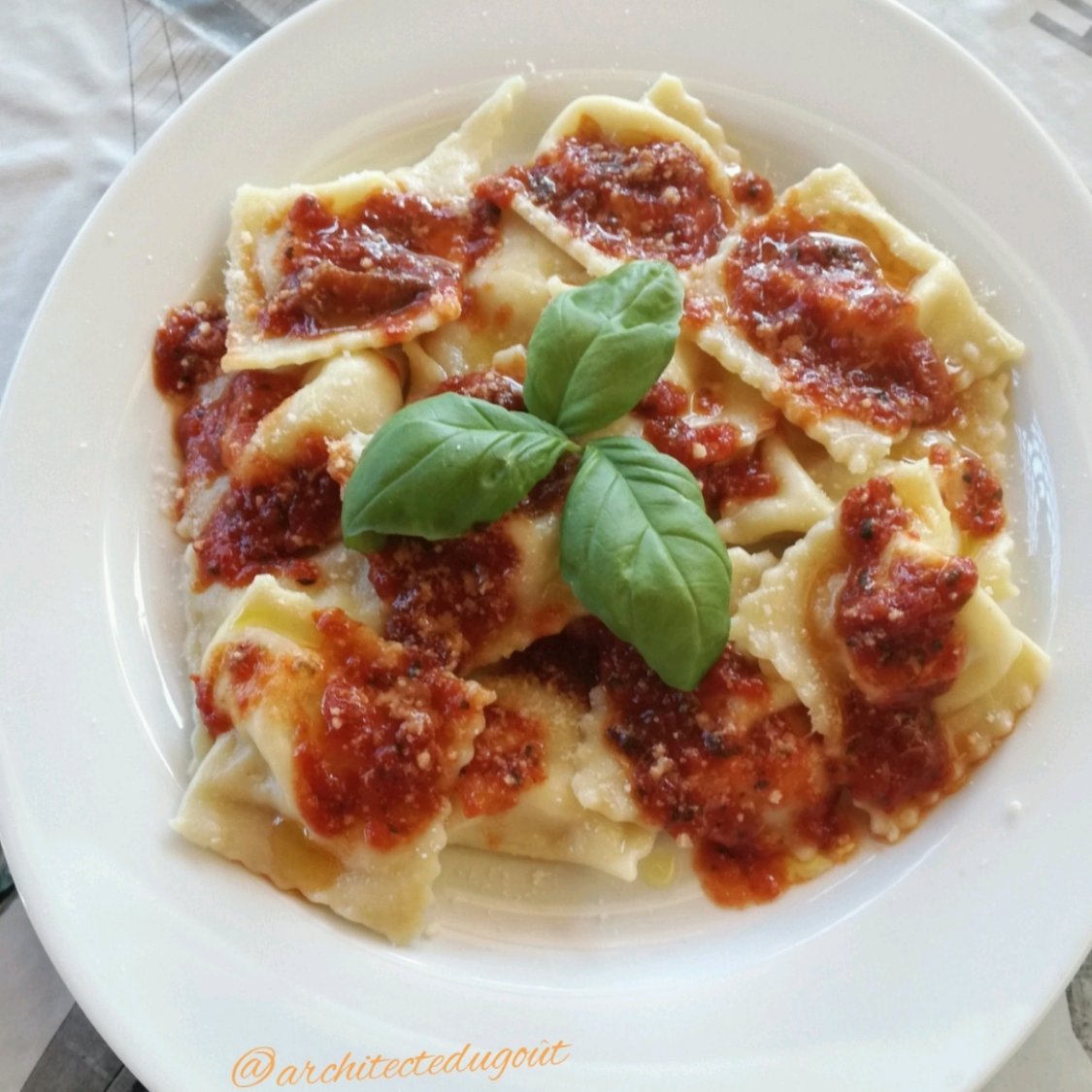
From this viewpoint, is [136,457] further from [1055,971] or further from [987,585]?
[1055,971]

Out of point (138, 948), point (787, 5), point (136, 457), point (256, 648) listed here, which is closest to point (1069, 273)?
point (787, 5)

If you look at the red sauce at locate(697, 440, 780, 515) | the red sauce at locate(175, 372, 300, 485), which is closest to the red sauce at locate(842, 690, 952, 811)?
the red sauce at locate(697, 440, 780, 515)

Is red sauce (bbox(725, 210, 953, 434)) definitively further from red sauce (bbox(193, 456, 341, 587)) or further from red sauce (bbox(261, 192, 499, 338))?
red sauce (bbox(193, 456, 341, 587))

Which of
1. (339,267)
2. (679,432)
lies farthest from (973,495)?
(339,267)

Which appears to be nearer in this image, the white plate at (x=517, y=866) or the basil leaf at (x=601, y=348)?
the white plate at (x=517, y=866)

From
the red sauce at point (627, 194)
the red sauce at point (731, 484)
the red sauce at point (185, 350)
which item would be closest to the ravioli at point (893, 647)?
the red sauce at point (731, 484)

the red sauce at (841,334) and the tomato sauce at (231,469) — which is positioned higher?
the red sauce at (841,334)

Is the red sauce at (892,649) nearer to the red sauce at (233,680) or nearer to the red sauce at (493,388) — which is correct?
the red sauce at (493,388)
